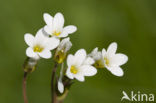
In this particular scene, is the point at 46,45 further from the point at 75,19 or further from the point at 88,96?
the point at 75,19

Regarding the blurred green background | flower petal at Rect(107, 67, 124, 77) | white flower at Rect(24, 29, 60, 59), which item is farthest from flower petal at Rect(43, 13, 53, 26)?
the blurred green background

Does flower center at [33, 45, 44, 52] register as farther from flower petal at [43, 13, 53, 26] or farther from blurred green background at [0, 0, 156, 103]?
blurred green background at [0, 0, 156, 103]

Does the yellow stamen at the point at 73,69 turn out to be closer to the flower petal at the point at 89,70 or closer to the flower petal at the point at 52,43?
the flower petal at the point at 89,70

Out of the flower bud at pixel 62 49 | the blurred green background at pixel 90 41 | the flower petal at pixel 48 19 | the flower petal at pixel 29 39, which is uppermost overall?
the flower petal at pixel 48 19

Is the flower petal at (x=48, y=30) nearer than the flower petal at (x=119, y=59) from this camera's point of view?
Yes

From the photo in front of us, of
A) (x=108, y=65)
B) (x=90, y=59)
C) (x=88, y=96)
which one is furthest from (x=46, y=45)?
(x=88, y=96)

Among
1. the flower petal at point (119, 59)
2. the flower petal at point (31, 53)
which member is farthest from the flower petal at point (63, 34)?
the flower petal at point (119, 59)

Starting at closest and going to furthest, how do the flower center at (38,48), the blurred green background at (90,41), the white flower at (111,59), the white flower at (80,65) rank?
the white flower at (80,65), the flower center at (38,48), the white flower at (111,59), the blurred green background at (90,41)
